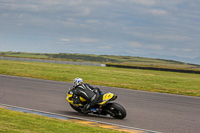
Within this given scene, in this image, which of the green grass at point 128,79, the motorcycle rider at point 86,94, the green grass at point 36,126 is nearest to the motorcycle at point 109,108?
the motorcycle rider at point 86,94

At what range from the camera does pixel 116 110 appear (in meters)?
10.7

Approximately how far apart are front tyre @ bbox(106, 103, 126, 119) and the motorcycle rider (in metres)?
0.46

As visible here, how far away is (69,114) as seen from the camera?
1127cm

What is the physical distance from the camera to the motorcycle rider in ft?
35.2

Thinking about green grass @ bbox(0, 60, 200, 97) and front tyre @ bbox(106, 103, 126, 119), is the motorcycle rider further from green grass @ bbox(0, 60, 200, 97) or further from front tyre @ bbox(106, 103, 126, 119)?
green grass @ bbox(0, 60, 200, 97)

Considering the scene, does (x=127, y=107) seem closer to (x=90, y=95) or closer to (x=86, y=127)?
(x=90, y=95)

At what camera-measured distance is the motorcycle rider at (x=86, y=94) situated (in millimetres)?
10727

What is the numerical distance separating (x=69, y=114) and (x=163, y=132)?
3760 millimetres

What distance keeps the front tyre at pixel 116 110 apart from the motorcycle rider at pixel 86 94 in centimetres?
46

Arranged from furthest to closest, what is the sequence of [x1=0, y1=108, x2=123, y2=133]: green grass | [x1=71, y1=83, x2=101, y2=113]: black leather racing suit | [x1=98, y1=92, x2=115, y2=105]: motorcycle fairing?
1. [x1=71, y1=83, x2=101, y2=113]: black leather racing suit
2. [x1=98, y1=92, x2=115, y2=105]: motorcycle fairing
3. [x1=0, y1=108, x2=123, y2=133]: green grass

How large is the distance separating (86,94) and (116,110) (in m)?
1.16

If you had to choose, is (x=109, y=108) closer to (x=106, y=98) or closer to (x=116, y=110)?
(x=116, y=110)

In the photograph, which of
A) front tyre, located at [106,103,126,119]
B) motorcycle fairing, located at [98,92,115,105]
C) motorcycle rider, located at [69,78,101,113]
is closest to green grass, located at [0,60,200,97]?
front tyre, located at [106,103,126,119]

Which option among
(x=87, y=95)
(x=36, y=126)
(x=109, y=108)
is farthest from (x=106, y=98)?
(x=36, y=126)
